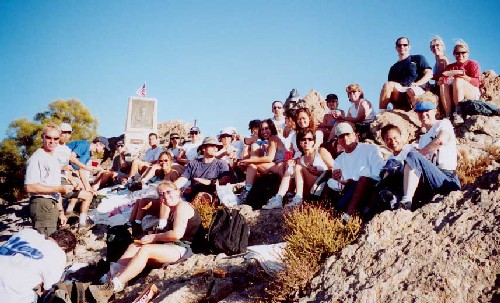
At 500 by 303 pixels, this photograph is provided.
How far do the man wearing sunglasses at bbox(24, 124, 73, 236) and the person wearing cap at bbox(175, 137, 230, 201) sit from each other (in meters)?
2.22

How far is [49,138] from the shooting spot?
6039 mm

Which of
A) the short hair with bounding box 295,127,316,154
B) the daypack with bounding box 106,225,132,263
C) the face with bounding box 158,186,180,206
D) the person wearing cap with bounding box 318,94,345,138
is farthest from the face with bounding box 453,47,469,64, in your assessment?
the daypack with bounding box 106,225,132,263

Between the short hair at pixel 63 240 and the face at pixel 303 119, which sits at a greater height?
the face at pixel 303 119

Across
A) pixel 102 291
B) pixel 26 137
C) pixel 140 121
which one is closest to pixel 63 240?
pixel 102 291

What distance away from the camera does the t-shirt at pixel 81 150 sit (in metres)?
9.56

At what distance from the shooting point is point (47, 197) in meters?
5.86

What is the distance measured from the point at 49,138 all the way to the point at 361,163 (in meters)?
5.28

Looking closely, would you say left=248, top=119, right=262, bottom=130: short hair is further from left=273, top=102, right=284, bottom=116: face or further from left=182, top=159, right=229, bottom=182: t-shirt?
left=182, top=159, right=229, bottom=182: t-shirt

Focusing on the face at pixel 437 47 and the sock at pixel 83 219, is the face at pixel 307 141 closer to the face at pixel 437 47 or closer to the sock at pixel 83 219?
the face at pixel 437 47

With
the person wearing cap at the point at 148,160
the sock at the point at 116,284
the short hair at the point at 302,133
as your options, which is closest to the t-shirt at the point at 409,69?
the short hair at the point at 302,133

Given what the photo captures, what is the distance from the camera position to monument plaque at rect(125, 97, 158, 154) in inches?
729

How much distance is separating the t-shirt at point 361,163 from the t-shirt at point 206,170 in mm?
2763

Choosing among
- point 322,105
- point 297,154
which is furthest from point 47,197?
point 322,105

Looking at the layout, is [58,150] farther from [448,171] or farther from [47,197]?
[448,171]
